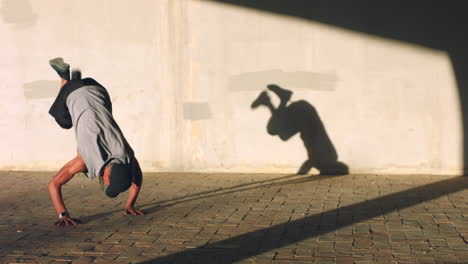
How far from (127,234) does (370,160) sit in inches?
200

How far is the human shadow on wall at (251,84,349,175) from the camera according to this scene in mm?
10664

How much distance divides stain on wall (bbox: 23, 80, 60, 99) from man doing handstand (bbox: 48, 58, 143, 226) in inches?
172

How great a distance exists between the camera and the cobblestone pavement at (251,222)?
5.88 m

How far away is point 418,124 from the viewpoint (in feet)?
34.0

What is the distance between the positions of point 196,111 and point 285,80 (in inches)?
63.2

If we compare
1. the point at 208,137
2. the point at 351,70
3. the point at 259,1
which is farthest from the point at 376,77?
the point at 208,137

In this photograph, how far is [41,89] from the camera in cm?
1148

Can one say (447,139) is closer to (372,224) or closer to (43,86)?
(372,224)

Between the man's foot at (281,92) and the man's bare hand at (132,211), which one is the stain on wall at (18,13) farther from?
the man's bare hand at (132,211)

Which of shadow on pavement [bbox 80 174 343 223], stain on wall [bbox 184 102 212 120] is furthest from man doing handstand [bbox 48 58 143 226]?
stain on wall [bbox 184 102 212 120]

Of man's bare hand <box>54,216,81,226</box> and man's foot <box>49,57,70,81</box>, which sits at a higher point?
man's foot <box>49,57,70,81</box>

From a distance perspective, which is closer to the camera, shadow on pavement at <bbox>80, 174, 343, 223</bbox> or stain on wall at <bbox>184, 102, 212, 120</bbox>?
shadow on pavement at <bbox>80, 174, 343, 223</bbox>

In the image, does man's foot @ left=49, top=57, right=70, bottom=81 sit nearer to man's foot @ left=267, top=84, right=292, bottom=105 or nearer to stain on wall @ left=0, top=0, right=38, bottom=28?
man's foot @ left=267, top=84, right=292, bottom=105

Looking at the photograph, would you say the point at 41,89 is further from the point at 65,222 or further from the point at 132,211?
the point at 65,222
